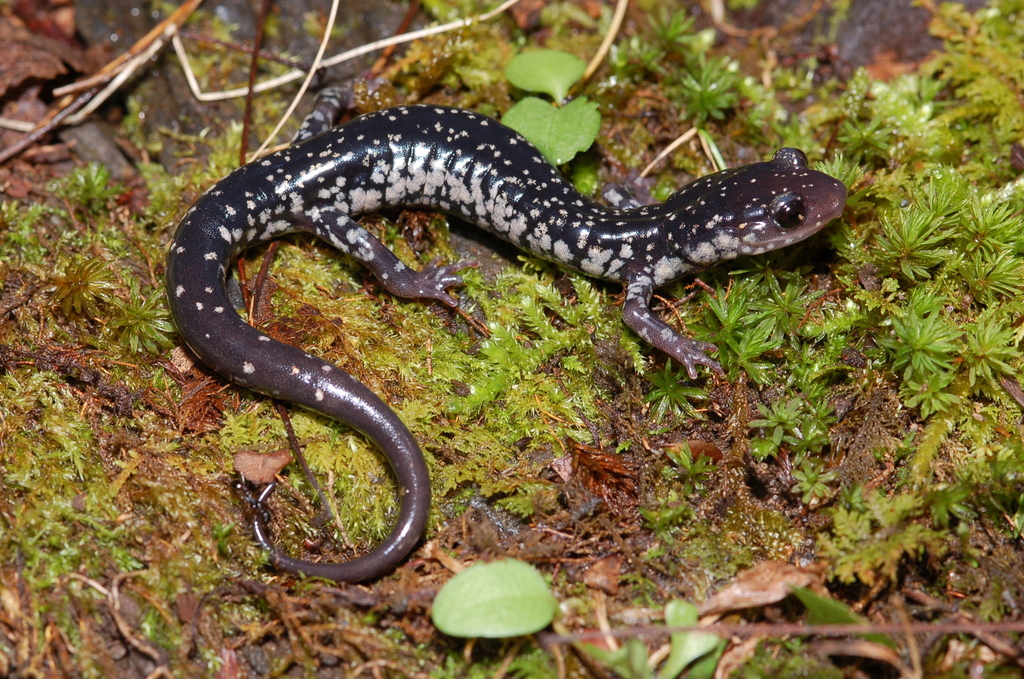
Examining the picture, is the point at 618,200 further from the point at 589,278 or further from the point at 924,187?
the point at 924,187

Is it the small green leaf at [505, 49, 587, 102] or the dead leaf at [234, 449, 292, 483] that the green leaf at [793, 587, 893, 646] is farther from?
the small green leaf at [505, 49, 587, 102]

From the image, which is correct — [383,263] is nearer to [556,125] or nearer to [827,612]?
[556,125]

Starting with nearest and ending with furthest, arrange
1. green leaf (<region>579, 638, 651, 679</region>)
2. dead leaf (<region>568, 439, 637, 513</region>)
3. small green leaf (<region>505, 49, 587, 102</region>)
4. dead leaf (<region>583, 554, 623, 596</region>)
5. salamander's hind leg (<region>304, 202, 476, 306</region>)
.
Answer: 1. green leaf (<region>579, 638, 651, 679</region>)
2. dead leaf (<region>583, 554, 623, 596</region>)
3. dead leaf (<region>568, 439, 637, 513</region>)
4. salamander's hind leg (<region>304, 202, 476, 306</region>)
5. small green leaf (<region>505, 49, 587, 102</region>)

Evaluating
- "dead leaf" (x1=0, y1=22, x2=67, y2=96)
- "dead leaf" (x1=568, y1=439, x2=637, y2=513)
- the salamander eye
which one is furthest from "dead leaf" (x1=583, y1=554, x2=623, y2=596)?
"dead leaf" (x1=0, y1=22, x2=67, y2=96)

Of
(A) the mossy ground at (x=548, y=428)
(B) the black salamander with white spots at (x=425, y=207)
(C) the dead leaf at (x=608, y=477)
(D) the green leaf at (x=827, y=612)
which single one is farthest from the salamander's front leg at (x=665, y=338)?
(D) the green leaf at (x=827, y=612)

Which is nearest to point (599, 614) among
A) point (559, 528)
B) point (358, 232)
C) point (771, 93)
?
point (559, 528)

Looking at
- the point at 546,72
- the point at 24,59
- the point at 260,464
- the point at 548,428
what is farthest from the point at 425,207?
the point at 24,59
